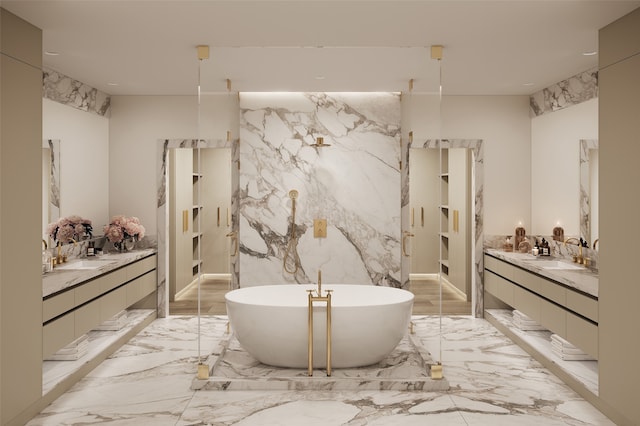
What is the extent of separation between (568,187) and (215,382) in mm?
3705

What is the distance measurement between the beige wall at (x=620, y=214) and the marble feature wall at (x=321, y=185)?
2.19 meters

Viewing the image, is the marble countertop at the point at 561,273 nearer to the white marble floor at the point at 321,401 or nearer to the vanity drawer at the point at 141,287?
the white marble floor at the point at 321,401

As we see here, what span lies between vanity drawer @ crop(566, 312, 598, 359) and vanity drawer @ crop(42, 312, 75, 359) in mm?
3688

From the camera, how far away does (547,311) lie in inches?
175

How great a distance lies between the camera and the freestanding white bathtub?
3.82 m

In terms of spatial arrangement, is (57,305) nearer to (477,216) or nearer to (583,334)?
(583,334)

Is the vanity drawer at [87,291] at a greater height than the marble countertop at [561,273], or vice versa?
the marble countertop at [561,273]

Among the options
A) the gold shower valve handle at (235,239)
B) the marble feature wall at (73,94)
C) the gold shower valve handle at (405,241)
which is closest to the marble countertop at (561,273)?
the gold shower valve handle at (405,241)

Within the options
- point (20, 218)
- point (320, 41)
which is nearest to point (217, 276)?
point (20, 218)

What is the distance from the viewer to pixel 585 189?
4.75m

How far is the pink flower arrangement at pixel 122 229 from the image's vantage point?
18.3 feet

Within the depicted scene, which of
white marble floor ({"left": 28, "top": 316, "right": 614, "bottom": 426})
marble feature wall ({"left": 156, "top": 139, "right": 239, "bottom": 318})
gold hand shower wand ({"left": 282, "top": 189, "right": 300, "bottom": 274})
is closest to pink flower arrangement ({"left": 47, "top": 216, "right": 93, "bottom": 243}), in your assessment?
marble feature wall ({"left": 156, "top": 139, "right": 239, "bottom": 318})

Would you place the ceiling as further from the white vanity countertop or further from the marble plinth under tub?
the marble plinth under tub

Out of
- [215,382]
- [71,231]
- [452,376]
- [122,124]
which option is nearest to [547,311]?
[452,376]
